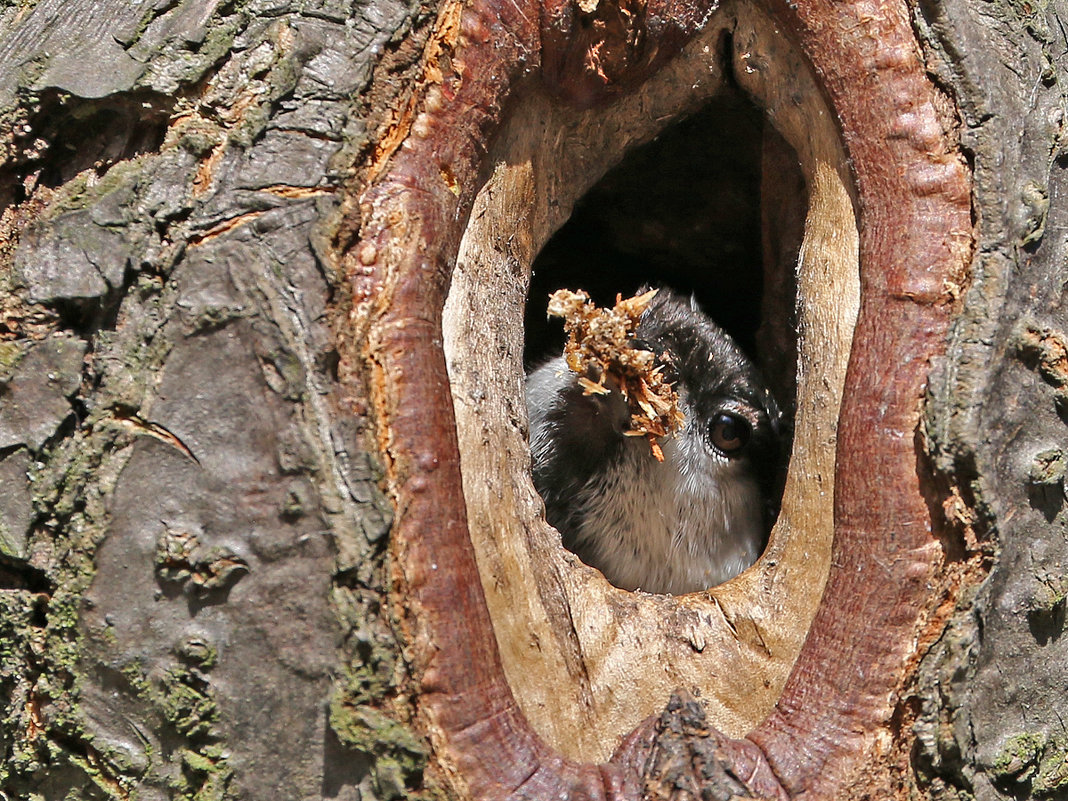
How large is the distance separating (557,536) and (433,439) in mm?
374

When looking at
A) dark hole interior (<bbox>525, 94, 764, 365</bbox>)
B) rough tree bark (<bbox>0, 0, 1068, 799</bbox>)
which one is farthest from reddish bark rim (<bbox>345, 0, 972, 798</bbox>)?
dark hole interior (<bbox>525, 94, 764, 365</bbox>)

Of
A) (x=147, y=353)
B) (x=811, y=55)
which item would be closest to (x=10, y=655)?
(x=147, y=353)

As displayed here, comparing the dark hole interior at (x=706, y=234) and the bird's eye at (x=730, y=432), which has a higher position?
the dark hole interior at (x=706, y=234)

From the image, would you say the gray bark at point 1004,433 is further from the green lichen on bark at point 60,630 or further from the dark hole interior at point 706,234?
the green lichen on bark at point 60,630

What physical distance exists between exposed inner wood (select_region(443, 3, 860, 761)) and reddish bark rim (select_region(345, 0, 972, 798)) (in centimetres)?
5

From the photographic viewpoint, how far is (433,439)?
123 centimetres

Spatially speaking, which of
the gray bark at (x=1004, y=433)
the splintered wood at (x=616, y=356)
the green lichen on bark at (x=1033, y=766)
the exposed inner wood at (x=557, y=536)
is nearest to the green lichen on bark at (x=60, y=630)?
the exposed inner wood at (x=557, y=536)

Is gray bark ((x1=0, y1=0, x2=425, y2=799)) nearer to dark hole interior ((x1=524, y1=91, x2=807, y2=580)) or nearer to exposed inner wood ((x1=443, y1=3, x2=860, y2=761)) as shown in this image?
exposed inner wood ((x1=443, y1=3, x2=860, y2=761))

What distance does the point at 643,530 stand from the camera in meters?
2.39

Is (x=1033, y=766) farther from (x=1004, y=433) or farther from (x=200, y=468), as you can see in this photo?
(x=200, y=468)

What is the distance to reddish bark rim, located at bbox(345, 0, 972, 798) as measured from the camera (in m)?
1.20

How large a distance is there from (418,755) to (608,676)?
35cm

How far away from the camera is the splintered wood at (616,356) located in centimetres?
153

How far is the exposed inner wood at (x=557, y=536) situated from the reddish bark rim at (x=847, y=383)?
0.05 meters
